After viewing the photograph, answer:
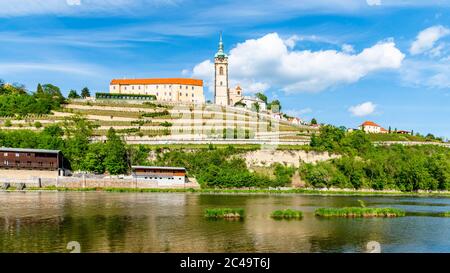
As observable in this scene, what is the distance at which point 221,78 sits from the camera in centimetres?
11488

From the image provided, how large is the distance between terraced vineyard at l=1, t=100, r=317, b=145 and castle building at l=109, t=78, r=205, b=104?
488 inches

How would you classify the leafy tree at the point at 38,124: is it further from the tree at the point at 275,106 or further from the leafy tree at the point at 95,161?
the tree at the point at 275,106

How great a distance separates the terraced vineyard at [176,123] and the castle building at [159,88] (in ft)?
40.7

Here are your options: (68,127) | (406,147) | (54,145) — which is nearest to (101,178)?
(54,145)

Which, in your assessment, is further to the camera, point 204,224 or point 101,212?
point 101,212

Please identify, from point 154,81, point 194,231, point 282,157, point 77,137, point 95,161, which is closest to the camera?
point 194,231

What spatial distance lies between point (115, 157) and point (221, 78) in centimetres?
5451

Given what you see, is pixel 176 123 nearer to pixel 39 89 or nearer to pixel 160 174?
pixel 160 174

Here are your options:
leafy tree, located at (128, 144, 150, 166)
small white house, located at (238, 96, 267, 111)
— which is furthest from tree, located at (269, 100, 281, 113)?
leafy tree, located at (128, 144, 150, 166)

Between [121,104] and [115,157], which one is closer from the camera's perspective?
[115,157]

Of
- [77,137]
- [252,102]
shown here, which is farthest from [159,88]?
[77,137]

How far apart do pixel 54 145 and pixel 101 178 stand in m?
12.2
